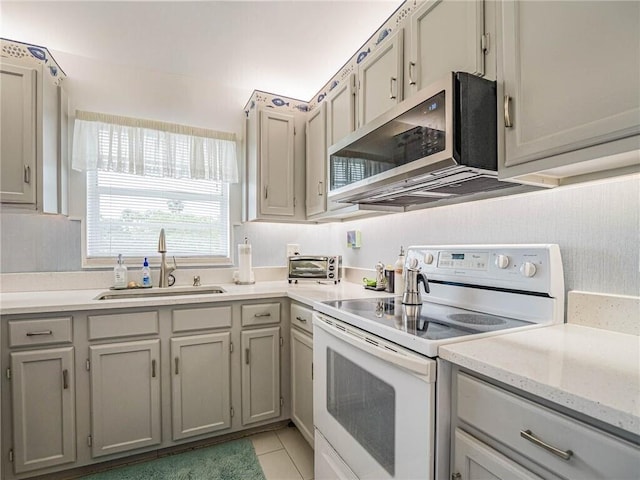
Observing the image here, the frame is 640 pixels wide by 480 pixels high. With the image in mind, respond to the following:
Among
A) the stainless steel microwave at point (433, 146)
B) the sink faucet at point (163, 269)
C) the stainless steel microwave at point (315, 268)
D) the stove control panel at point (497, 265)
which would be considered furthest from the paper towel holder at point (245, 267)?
the stove control panel at point (497, 265)

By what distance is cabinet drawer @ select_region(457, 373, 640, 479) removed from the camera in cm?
58

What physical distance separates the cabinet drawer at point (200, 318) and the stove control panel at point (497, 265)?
3.86 feet

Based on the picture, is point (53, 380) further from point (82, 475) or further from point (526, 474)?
point (526, 474)

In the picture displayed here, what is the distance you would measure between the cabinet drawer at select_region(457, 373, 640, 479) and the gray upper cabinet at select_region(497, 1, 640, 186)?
2.13 ft

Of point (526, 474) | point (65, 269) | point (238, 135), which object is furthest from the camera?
point (238, 135)

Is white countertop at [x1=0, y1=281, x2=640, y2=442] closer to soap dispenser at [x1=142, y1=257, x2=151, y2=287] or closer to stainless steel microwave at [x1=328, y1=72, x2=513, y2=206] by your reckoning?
stainless steel microwave at [x1=328, y1=72, x2=513, y2=206]

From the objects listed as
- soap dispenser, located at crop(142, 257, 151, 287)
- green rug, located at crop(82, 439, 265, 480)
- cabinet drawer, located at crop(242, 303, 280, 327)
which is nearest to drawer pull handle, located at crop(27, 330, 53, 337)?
soap dispenser, located at crop(142, 257, 151, 287)

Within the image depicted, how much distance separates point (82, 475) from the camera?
1.68 meters

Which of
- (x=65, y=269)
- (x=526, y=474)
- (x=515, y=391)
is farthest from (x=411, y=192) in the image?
(x=65, y=269)

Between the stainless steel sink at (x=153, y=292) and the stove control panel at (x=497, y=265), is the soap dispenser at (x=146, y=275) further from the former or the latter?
the stove control panel at (x=497, y=265)

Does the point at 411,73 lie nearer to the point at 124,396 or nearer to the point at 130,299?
the point at 130,299

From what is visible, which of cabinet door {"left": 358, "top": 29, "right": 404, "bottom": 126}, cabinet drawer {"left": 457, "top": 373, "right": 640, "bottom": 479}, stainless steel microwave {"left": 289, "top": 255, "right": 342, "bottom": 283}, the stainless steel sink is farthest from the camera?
stainless steel microwave {"left": 289, "top": 255, "right": 342, "bottom": 283}

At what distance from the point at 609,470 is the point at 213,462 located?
1817 mm

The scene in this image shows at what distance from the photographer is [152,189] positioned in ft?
7.84
